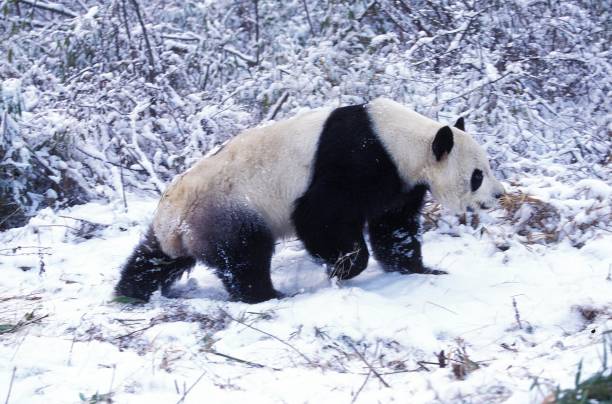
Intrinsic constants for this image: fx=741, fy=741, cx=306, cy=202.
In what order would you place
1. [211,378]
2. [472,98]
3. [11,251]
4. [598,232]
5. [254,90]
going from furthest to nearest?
[254,90] < [472,98] < [11,251] < [598,232] < [211,378]

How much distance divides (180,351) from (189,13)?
6008mm

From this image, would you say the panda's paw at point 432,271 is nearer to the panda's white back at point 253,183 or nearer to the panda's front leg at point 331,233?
the panda's front leg at point 331,233

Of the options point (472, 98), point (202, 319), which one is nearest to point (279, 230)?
point (202, 319)

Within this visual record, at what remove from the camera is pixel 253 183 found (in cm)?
463

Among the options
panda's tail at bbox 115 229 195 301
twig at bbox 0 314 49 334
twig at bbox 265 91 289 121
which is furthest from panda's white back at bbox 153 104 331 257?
twig at bbox 265 91 289 121

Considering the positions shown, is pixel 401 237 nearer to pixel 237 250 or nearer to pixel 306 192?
pixel 306 192

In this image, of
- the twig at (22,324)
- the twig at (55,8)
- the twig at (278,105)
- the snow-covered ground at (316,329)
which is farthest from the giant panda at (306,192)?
the twig at (55,8)

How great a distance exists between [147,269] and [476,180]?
7.15 feet

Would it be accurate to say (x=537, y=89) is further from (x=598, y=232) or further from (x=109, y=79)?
(x=109, y=79)

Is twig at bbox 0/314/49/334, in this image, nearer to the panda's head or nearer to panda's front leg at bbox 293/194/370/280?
panda's front leg at bbox 293/194/370/280

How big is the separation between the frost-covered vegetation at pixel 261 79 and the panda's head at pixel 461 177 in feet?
4.19

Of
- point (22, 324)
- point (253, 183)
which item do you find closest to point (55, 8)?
point (253, 183)

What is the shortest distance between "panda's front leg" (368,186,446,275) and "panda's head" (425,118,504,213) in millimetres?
162

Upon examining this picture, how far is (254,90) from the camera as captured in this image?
23.7ft
